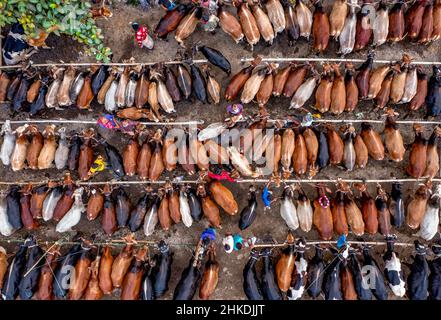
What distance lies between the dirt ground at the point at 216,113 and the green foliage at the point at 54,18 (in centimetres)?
39

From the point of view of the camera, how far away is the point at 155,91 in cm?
749

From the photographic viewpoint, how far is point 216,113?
792 cm

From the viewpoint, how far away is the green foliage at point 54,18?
22.9 ft

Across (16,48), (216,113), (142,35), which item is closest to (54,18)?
(16,48)

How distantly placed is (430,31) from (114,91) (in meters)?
5.91

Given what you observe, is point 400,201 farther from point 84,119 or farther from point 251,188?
point 84,119

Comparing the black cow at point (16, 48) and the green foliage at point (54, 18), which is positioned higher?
the green foliage at point (54, 18)

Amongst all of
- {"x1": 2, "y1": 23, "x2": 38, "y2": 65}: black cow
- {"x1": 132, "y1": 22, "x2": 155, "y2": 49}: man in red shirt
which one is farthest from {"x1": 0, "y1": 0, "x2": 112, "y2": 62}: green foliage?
{"x1": 132, "y1": 22, "x2": 155, "y2": 49}: man in red shirt

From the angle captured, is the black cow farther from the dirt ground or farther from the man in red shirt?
the man in red shirt

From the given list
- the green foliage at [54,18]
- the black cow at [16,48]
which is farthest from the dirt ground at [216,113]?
the green foliage at [54,18]

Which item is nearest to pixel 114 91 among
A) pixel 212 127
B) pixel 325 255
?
pixel 212 127

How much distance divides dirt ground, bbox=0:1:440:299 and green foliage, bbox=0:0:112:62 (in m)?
0.39

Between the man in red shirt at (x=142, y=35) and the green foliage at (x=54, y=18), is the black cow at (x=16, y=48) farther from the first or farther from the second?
the man in red shirt at (x=142, y=35)

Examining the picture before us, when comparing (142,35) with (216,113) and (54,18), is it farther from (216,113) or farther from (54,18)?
(216,113)
